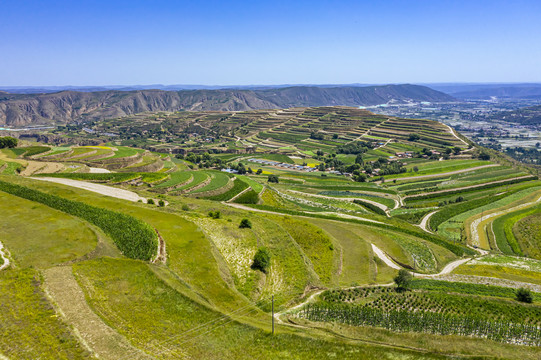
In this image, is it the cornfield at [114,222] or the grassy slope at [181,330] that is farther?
the cornfield at [114,222]

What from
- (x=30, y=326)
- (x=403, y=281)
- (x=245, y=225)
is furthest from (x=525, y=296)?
(x=30, y=326)

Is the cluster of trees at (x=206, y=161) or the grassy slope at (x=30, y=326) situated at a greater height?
the grassy slope at (x=30, y=326)

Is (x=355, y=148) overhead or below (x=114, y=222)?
below

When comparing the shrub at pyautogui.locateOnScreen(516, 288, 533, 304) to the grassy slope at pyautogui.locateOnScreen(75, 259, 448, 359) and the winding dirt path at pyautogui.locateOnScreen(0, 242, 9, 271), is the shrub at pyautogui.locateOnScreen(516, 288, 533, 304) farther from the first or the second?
the winding dirt path at pyautogui.locateOnScreen(0, 242, 9, 271)

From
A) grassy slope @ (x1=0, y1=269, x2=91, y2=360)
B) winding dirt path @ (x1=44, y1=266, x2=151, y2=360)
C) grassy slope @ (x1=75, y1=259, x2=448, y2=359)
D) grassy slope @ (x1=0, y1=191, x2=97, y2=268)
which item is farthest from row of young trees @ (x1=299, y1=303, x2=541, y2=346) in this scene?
grassy slope @ (x1=0, y1=191, x2=97, y2=268)

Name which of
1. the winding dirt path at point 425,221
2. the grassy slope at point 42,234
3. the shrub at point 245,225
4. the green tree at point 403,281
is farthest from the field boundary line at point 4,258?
the winding dirt path at point 425,221

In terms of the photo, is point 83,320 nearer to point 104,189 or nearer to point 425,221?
point 104,189

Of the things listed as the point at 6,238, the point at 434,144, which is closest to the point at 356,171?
the point at 434,144

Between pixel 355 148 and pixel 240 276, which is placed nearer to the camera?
pixel 240 276

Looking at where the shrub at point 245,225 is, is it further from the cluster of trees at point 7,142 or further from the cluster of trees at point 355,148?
the cluster of trees at point 355,148

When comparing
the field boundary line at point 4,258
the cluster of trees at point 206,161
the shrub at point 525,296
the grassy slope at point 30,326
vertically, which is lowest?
the shrub at point 525,296
